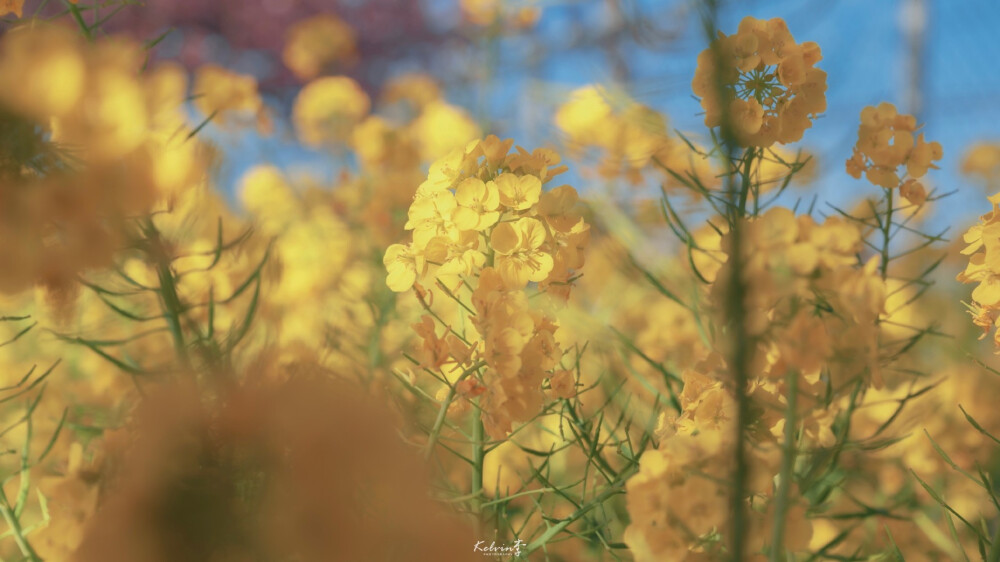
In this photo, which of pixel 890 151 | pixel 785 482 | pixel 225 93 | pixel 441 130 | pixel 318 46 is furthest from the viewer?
pixel 318 46

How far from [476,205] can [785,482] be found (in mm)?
285

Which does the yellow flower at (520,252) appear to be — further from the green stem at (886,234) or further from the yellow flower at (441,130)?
the yellow flower at (441,130)

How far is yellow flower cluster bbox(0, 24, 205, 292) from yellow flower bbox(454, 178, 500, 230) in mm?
210

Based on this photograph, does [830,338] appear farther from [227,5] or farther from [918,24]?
[227,5]

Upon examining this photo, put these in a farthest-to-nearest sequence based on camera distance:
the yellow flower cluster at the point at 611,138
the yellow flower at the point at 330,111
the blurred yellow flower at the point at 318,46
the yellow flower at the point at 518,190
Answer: the blurred yellow flower at the point at 318,46
the yellow flower at the point at 330,111
the yellow flower cluster at the point at 611,138
the yellow flower at the point at 518,190

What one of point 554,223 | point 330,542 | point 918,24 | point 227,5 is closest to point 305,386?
point 330,542

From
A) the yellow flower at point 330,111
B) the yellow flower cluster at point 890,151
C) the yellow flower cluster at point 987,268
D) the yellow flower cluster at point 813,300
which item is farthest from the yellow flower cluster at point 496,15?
the yellow flower cluster at point 813,300

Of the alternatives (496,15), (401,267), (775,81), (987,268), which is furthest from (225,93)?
(987,268)

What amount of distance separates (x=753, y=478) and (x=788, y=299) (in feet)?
0.30

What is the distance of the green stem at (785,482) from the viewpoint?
0.34 m

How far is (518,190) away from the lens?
0.56 m

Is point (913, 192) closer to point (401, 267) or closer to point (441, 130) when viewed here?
point (401, 267)

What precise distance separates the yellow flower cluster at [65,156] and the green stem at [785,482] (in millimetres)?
413

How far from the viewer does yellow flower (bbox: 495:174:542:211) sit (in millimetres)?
557
